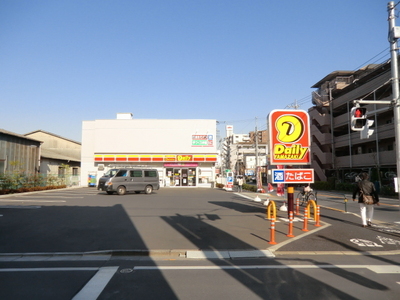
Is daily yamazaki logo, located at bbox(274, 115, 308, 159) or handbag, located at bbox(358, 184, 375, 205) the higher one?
daily yamazaki logo, located at bbox(274, 115, 308, 159)

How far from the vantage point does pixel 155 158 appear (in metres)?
36.8

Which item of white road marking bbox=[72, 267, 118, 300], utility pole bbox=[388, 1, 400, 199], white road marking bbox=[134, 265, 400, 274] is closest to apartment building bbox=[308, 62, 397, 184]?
utility pole bbox=[388, 1, 400, 199]

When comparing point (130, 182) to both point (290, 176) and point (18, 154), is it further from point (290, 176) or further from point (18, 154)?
point (290, 176)

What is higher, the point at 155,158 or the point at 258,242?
the point at 155,158

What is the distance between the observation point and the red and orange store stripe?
120 ft

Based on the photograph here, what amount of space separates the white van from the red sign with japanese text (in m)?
15.3

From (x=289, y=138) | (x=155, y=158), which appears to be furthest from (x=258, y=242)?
(x=155, y=158)

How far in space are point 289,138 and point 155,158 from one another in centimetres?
2714

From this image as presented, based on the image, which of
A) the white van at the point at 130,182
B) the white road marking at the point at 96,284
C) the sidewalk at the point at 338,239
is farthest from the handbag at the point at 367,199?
the white van at the point at 130,182

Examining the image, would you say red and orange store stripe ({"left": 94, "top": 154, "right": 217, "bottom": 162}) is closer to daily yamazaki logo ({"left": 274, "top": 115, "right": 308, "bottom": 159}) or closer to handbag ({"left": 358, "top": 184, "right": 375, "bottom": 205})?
daily yamazaki logo ({"left": 274, "top": 115, "right": 308, "bottom": 159})

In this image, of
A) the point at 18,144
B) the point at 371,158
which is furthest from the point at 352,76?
the point at 18,144

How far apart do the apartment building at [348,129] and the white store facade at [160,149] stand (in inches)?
642

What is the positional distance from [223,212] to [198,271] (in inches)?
315

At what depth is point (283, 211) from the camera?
14.4 m
